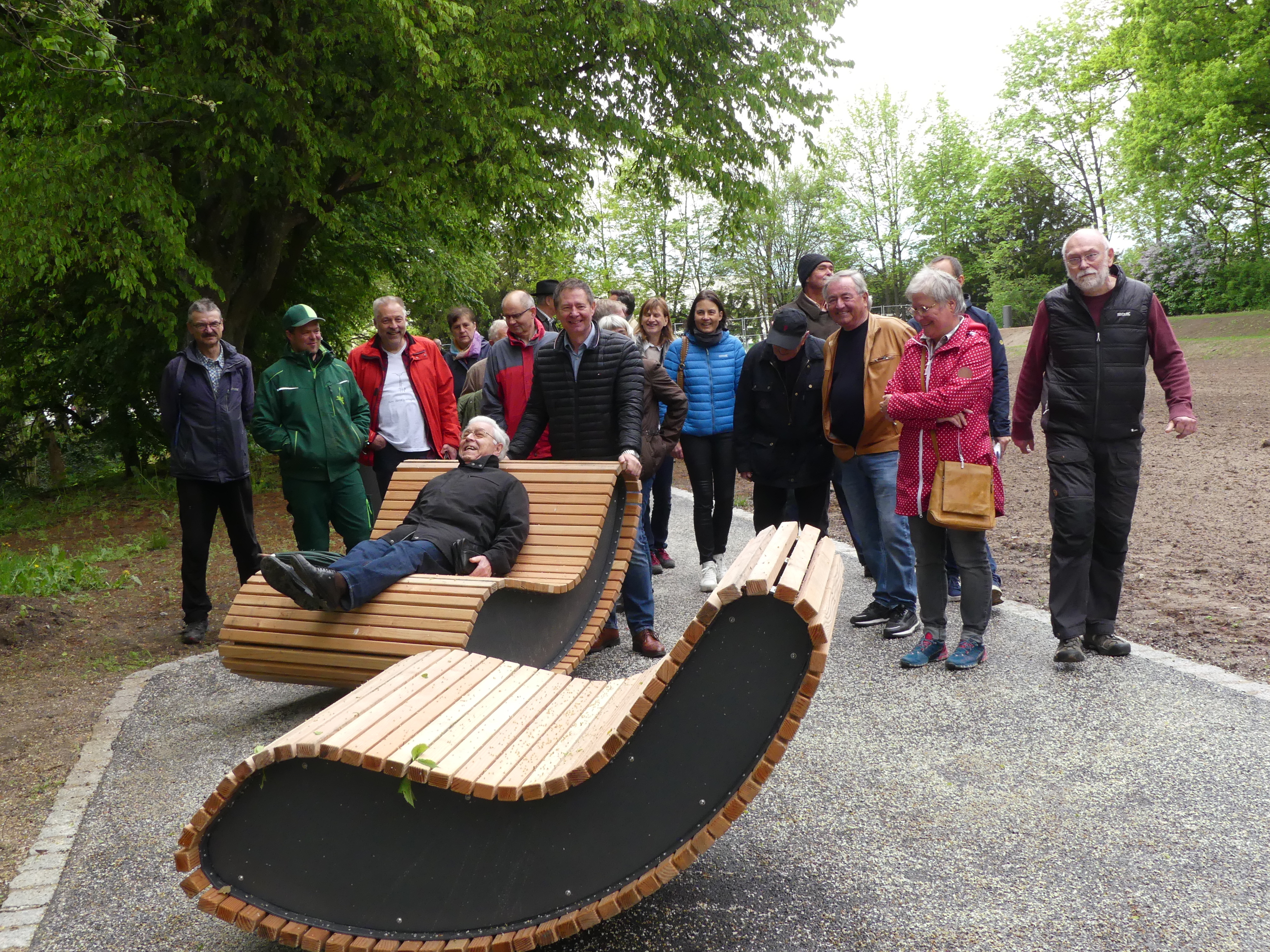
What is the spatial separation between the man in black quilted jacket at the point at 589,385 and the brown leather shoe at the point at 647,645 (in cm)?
91

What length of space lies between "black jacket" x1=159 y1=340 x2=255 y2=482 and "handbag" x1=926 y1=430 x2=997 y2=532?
13.7ft

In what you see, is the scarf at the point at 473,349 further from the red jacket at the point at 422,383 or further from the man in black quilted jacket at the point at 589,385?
the man in black quilted jacket at the point at 589,385

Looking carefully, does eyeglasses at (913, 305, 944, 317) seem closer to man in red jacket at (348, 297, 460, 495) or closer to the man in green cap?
man in red jacket at (348, 297, 460, 495)

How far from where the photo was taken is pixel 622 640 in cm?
637

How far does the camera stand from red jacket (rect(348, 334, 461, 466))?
280 inches

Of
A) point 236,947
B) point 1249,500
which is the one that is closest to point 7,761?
point 236,947

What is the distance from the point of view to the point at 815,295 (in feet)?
23.5

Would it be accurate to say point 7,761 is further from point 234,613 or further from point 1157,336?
point 1157,336

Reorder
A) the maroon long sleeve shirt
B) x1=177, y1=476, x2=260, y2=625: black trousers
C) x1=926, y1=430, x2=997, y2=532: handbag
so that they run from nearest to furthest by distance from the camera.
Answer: x1=926, y1=430, x2=997, y2=532: handbag
the maroon long sleeve shirt
x1=177, y1=476, x2=260, y2=625: black trousers

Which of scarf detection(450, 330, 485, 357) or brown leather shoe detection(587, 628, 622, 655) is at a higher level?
scarf detection(450, 330, 485, 357)

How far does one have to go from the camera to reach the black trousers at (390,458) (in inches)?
282

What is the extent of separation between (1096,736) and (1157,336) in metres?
2.17

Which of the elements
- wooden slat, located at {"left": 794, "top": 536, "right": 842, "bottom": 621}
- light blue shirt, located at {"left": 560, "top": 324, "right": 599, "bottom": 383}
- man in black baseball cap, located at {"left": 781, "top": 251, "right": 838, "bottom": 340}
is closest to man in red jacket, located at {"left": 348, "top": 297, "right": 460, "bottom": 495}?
light blue shirt, located at {"left": 560, "top": 324, "right": 599, "bottom": 383}

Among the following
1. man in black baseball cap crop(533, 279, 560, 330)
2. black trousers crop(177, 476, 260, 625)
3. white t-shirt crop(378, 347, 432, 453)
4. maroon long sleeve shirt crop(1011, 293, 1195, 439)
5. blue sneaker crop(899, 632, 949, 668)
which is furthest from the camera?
man in black baseball cap crop(533, 279, 560, 330)
